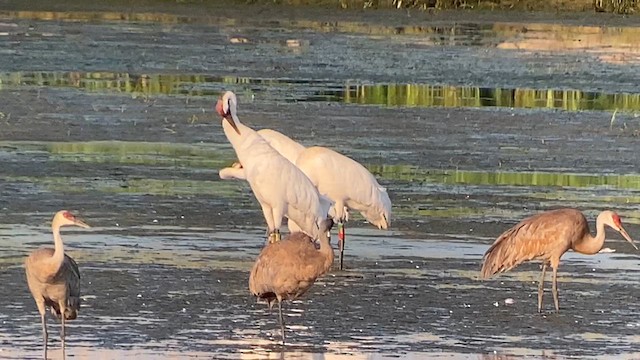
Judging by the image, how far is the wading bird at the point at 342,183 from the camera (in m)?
12.1

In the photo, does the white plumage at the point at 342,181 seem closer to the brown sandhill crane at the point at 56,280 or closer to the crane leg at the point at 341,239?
the crane leg at the point at 341,239

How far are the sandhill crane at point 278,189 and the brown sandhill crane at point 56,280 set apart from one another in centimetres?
296

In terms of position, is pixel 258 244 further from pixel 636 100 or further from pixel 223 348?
pixel 636 100

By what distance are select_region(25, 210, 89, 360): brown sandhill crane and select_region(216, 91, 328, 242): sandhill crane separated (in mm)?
2960

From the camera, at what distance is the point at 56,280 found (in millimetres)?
8391

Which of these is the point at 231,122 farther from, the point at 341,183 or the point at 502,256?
the point at 502,256

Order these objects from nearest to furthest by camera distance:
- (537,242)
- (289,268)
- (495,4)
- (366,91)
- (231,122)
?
(289,268)
(537,242)
(231,122)
(366,91)
(495,4)

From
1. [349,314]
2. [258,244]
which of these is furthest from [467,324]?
[258,244]

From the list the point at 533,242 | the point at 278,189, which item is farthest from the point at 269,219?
the point at 533,242

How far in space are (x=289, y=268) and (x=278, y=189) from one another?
101 inches

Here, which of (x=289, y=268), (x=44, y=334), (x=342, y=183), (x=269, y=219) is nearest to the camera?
(x=44, y=334)

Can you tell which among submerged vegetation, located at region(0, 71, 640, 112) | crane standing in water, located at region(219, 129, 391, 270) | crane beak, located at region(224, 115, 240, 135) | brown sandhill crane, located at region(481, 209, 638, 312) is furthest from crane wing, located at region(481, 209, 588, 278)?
submerged vegetation, located at region(0, 71, 640, 112)

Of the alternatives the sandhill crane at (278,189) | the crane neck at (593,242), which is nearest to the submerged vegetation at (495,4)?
the sandhill crane at (278,189)

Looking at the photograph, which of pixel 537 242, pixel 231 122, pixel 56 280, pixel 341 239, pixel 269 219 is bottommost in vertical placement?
pixel 341 239
